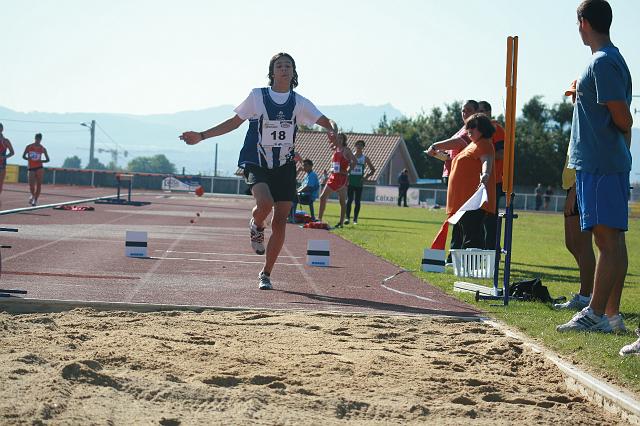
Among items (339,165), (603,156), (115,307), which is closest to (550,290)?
(603,156)

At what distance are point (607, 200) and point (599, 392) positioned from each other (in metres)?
2.15

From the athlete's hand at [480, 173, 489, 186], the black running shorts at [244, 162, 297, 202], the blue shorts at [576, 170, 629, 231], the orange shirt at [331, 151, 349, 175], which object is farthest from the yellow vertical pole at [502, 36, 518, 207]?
the orange shirt at [331, 151, 349, 175]

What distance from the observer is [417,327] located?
780 cm

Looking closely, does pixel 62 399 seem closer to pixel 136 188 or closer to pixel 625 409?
pixel 625 409

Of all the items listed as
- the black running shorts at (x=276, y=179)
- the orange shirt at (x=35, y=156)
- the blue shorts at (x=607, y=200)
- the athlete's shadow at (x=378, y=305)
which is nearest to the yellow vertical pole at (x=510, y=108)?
the athlete's shadow at (x=378, y=305)

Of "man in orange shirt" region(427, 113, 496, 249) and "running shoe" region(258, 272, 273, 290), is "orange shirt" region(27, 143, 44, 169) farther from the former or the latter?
"running shoe" region(258, 272, 273, 290)

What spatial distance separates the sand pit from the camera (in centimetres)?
493

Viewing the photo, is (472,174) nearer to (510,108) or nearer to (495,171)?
(495,171)

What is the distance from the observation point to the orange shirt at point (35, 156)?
27.3 metres

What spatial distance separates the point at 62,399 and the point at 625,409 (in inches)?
104

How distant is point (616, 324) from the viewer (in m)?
7.63

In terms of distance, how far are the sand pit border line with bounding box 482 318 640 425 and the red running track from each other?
8.11 feet

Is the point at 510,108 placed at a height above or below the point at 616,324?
above

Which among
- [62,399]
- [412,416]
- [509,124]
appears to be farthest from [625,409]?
[509,124]
